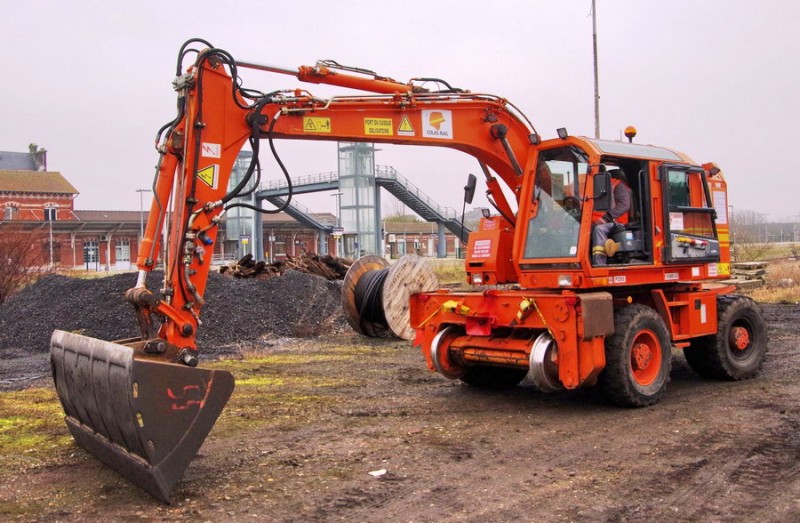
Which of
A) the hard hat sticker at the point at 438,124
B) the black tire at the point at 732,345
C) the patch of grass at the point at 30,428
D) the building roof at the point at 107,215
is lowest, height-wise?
the patch of grass at the point at 30,428

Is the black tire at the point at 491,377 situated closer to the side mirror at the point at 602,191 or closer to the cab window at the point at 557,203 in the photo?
the cab window at the point at 557,203

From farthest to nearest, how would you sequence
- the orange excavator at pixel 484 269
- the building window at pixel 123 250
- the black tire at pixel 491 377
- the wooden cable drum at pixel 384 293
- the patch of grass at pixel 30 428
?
the building window at pixel 123 250 < the wooden cable drum at pixel 384 293 < the black tire at pixel 491 377 < the patch of grass at pixel 30 428 < the orange excavator at pixel 484 269

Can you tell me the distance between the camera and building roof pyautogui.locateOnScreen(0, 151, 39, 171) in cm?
7444

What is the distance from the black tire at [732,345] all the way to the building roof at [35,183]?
62.9 m

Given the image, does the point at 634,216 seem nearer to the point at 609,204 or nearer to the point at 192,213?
the point at 609,204

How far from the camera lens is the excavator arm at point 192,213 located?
4.88m

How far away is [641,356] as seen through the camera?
7629mm

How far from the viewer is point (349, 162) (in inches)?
1709

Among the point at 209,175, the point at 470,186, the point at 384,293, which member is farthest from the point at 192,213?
the point at 384,293

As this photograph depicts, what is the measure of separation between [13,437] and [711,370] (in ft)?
25.0

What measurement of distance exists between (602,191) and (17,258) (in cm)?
1699

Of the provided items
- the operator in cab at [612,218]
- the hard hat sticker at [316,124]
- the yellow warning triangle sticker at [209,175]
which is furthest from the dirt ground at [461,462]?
the hard hat sticker at [316,124]

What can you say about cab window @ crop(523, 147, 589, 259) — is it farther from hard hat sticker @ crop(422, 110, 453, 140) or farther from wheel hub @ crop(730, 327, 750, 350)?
wheel hub @ crop(730, 327, 750, 350)

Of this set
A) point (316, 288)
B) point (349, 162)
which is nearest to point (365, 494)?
point (316, 288)
